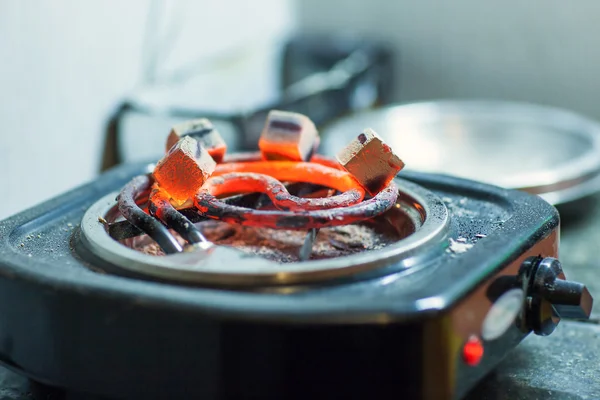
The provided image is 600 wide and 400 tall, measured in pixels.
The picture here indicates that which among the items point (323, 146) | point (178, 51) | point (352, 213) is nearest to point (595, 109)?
point (323, 146)

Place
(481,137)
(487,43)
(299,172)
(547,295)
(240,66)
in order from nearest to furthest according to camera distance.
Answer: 1. (547,295)
2. (299,172)
3. (481,137)
4. (240,66)
5. (487,43)

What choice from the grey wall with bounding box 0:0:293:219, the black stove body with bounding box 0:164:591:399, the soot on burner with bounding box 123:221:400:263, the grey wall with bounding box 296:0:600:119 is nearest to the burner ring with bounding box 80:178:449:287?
the black stove body with bounding box 0:164:591:399

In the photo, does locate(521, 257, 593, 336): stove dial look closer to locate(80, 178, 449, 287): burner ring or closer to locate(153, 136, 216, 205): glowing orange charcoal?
locate(80, 178, 449, 287): burner ring

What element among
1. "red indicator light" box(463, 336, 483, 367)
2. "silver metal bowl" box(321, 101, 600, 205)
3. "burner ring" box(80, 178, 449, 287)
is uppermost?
"burner ring" box(80, 178, 449, 287)

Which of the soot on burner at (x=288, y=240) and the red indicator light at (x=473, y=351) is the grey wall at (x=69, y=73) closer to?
the soot on burner at (x=288, y=240)

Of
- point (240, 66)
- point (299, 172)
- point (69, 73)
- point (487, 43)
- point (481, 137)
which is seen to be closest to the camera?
point (299, 172)

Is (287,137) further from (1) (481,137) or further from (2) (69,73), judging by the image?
(1) (481,137)

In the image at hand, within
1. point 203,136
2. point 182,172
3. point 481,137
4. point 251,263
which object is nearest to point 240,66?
point 481,137
